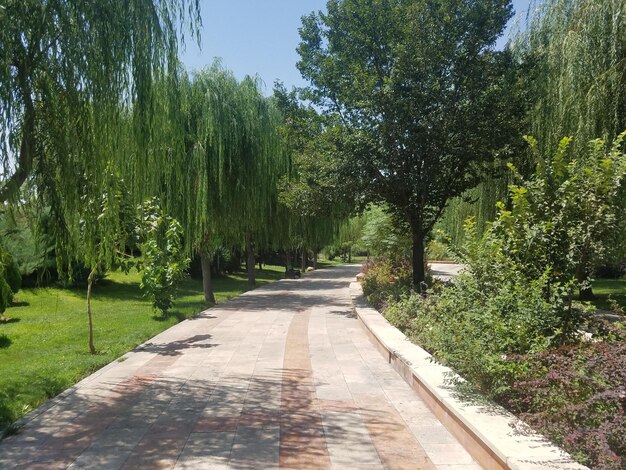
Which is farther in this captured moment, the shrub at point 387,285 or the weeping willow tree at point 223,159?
the weeping willow tree at point 223,159

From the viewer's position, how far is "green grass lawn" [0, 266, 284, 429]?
628cm

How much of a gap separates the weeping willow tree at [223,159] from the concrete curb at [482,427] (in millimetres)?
9178

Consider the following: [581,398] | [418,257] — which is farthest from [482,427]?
[418,257]

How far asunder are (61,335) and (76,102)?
717cm

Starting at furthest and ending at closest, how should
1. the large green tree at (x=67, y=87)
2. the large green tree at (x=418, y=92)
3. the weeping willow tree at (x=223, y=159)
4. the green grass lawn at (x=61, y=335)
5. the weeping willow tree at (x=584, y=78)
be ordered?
the weeping willow tree at (x=223, y=159)
the large green tree at (x=418, y=92)
the weeping willow tree at (x=584, y=78)
the green grass lawn at (x=61, y=335)
the large green tree at (x=67, y=87)

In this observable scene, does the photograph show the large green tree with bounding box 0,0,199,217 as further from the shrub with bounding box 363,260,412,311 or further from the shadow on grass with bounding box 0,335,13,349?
the shrub with bounding box 363,260,412,311

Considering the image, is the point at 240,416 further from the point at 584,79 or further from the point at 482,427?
the point at 584,79

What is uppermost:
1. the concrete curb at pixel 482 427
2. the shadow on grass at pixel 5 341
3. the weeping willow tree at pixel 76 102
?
the weeping willow tree at pixel 76 102

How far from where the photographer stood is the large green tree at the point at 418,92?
11867mm

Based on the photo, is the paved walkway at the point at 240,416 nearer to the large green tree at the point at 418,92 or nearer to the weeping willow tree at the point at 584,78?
the large green tree at the point at 418,92

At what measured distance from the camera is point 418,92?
11.9m

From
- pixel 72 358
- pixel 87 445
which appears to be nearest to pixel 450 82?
pixel 72 358

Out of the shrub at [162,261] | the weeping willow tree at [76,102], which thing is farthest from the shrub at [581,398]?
the shrub at [162,261]

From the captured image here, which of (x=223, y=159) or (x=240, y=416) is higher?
(x=223, y=159)
